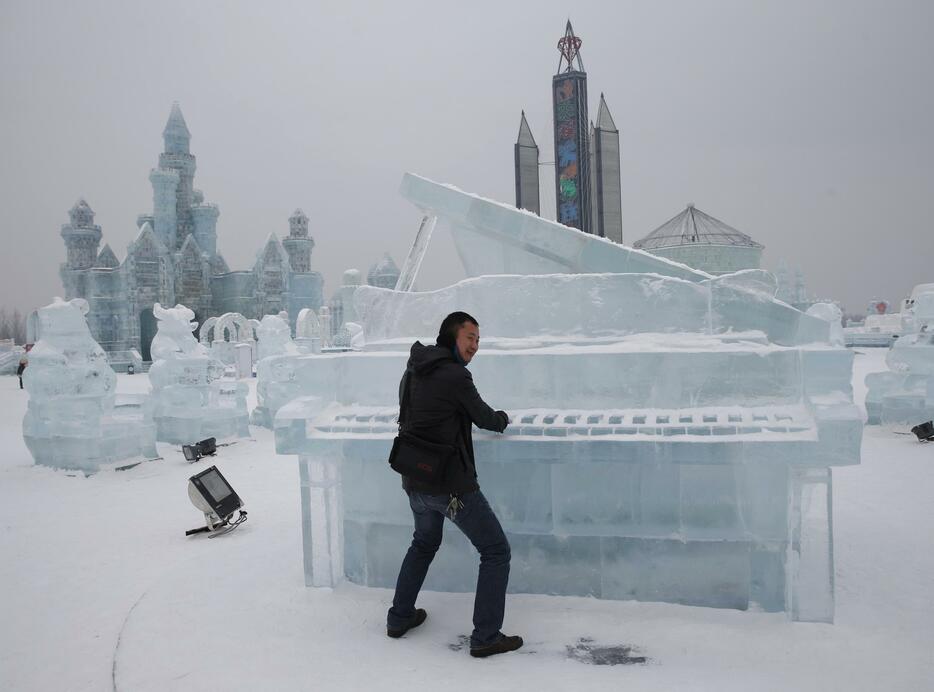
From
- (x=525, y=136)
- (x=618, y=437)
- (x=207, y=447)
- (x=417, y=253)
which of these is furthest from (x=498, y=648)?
(x=525, y=136)

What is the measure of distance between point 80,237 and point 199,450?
26.5m

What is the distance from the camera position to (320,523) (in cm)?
382

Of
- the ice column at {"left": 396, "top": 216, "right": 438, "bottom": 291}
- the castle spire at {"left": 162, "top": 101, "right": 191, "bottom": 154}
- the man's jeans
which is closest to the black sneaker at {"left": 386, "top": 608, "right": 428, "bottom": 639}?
the man's jeans

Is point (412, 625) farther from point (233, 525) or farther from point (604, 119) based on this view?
point (604, 119)

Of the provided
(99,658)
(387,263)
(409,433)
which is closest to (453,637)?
(409,433)

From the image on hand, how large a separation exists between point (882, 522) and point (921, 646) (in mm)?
2210

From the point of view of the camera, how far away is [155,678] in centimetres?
288

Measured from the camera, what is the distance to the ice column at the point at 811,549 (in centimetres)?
309

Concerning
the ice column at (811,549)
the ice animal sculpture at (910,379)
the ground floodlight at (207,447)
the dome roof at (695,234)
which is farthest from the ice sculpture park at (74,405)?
the dome roof at (695,234)

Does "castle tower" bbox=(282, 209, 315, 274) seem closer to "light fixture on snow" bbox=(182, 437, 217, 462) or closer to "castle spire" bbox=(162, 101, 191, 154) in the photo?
"castle spire" bbox=(162, 101, 191, 154)

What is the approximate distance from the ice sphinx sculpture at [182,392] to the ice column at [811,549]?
827cm

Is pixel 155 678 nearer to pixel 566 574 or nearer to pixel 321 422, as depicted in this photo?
pixel 321 422

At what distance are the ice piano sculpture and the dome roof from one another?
69.9 ft

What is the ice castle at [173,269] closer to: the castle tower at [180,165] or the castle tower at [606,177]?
the castle tower at [180,165]
